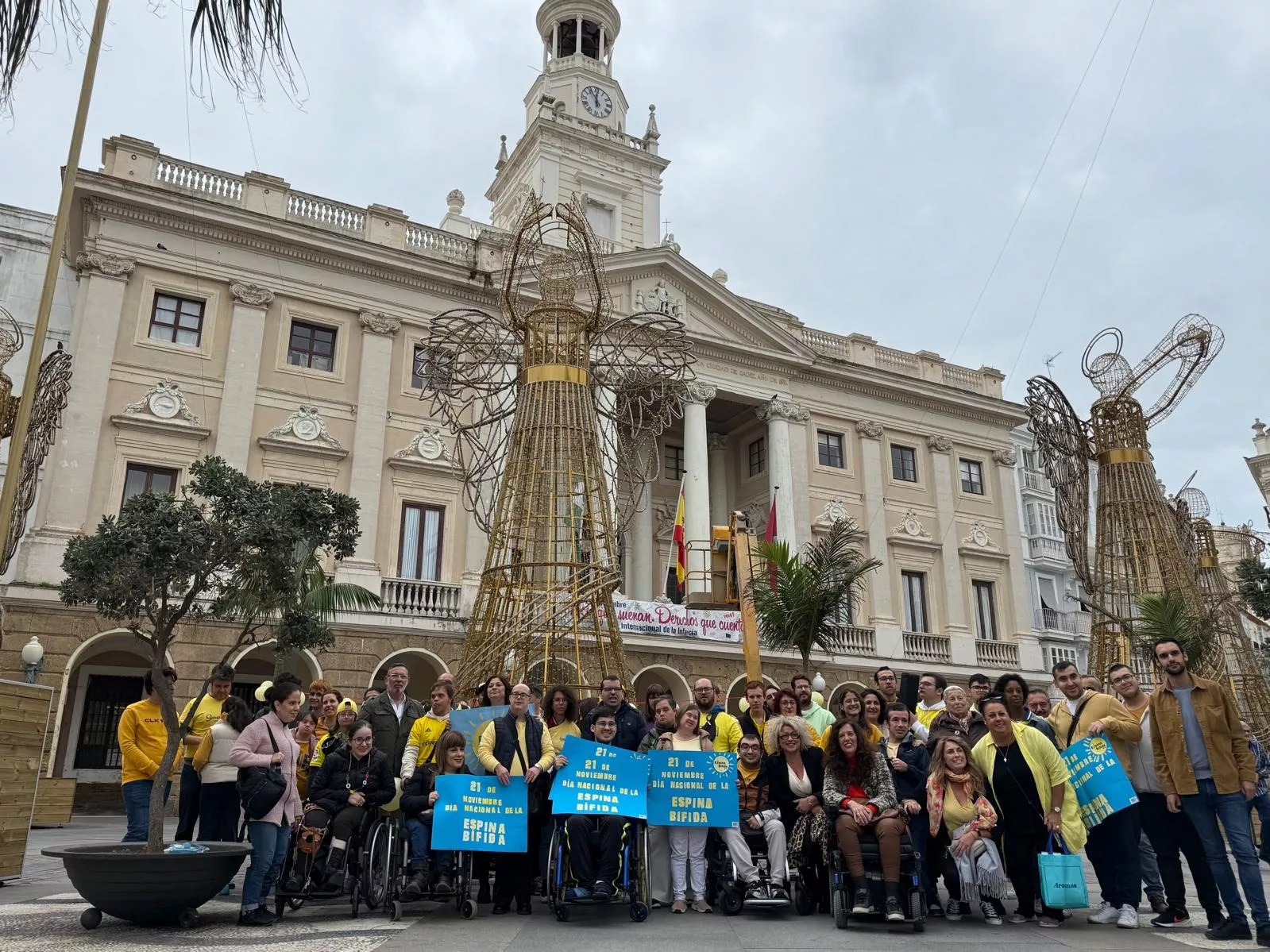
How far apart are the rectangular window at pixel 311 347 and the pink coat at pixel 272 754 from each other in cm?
1802

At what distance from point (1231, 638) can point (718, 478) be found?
17.1 meters

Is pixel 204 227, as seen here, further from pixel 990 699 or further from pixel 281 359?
pixel 990 699

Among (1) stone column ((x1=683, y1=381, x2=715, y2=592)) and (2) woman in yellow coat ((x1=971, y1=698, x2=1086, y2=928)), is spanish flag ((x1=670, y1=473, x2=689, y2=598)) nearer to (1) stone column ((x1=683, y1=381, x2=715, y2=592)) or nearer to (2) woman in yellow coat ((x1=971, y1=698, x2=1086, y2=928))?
(1) stone column ((x1=683, y1=381, x2=715, y2=592))

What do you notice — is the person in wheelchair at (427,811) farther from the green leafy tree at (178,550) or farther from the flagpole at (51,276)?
the flagpole at (51,276)

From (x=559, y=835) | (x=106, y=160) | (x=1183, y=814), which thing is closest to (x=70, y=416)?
(x=106, y=160)

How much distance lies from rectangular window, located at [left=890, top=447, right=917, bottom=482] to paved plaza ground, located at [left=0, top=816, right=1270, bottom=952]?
25.3 meters

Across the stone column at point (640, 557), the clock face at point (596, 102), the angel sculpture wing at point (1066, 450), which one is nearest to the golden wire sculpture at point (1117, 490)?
the angel sculpture wing at point (1066, 450)

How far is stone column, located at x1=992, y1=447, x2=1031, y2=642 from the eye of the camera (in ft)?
103

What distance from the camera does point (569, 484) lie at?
37.4 ft

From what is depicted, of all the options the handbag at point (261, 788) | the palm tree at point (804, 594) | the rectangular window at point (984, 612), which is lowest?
the handbag at point (261, 788)

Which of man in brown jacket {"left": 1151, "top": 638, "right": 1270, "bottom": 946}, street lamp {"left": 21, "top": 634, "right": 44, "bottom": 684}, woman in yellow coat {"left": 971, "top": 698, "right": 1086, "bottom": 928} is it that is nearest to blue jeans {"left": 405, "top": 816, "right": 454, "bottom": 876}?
woman in yellow coat {"left": 971, "top": 698, "right": 1086, "bottom": 928}

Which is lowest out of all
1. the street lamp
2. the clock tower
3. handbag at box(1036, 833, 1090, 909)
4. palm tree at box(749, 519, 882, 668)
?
handbag at box(1036, 833, 1090, 909)

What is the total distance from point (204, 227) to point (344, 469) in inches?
262

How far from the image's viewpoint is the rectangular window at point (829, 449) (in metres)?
30.6
